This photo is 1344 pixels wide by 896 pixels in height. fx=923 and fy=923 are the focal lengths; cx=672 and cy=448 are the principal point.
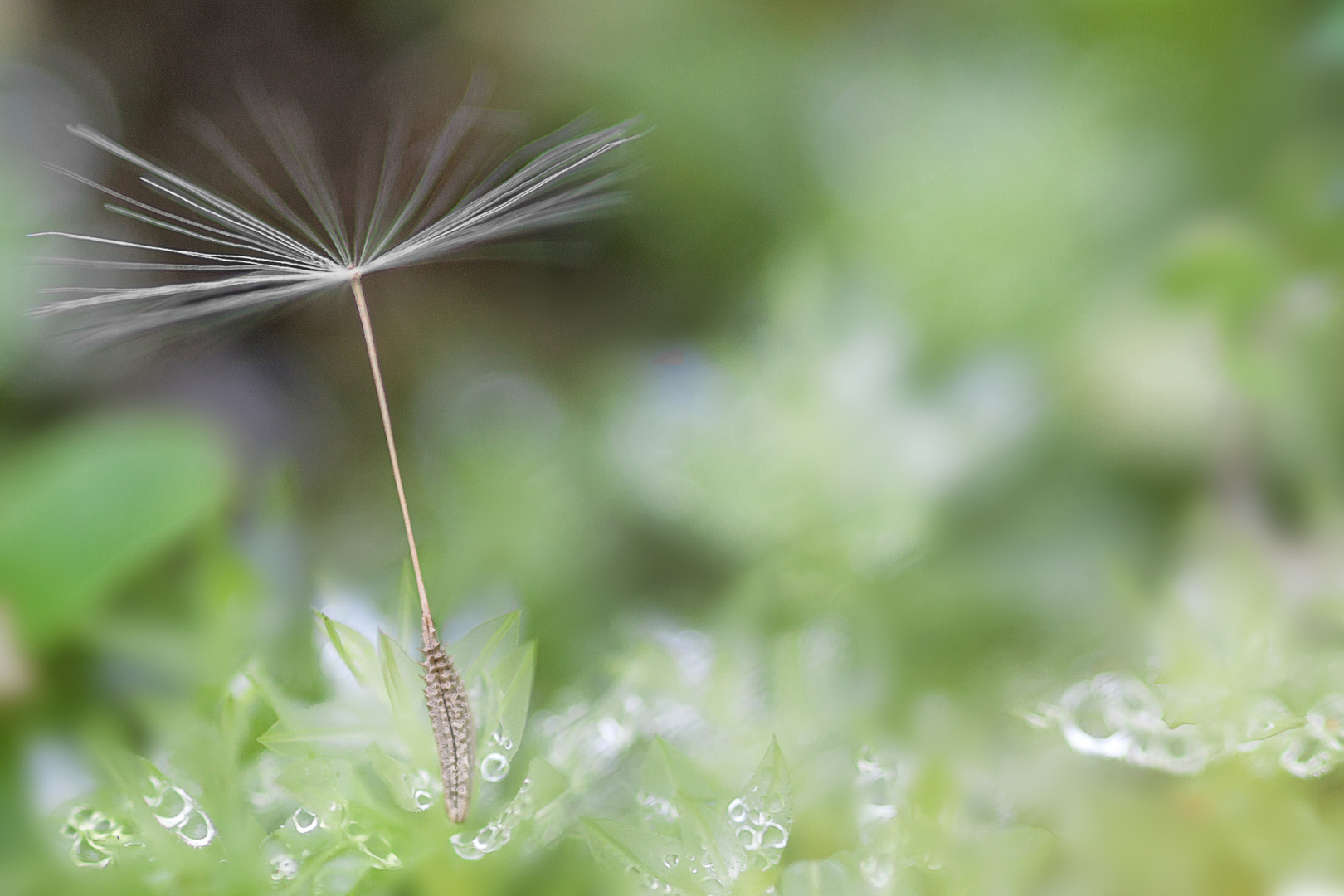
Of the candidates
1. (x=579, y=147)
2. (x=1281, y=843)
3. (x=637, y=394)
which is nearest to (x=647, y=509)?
(x=637, y=394)

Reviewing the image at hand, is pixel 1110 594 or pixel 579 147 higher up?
pixel 579 147

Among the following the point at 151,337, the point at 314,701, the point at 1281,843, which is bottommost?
the point at 1281,843

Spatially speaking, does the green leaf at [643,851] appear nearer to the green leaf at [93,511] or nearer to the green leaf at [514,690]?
the green leaf at [514,690]

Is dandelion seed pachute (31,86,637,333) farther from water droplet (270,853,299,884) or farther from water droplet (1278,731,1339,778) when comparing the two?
water droplet (1278,731,1339,778)

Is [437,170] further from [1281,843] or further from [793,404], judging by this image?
[1281,843]

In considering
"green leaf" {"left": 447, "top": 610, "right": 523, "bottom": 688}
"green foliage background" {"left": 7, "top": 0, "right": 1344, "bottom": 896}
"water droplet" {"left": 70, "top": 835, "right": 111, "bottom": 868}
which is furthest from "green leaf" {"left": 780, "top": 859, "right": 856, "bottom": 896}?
"water droplet" {"left": 70, "top": 835, "right": 111, "bottom": 868}

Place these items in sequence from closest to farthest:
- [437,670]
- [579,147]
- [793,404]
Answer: [437,670]
[579,147]
[793,404]

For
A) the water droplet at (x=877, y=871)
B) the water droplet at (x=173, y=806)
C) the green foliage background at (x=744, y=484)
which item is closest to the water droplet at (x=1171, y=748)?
the green foliage background at (x=744, y=484)
